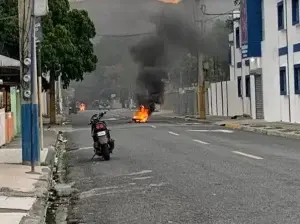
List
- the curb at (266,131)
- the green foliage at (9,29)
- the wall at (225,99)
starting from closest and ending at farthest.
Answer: the curb at (266,131) < the green foliage at (9,29) < the wall at (225,99)

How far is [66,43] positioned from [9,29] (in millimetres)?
3715

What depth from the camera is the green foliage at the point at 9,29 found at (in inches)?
1286

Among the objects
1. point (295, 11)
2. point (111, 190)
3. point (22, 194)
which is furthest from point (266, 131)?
point (22, 194)

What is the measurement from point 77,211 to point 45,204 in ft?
2.94

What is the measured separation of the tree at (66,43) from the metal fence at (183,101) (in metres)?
15.3

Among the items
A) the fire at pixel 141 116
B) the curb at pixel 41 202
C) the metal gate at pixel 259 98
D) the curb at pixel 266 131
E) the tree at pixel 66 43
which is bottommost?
the curb at pixel 41 202

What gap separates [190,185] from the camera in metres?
11.2

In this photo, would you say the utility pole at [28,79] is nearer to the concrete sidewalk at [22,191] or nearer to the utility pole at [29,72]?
the utility pole at [29,72]

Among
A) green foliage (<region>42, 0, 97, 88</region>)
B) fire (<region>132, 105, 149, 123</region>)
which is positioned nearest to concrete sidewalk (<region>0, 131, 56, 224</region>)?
green foliage (<region>42, 0, 97, 88</region>)

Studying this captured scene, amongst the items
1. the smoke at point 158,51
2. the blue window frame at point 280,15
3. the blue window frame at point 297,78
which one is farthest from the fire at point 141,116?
the blue window frame at point 297,78

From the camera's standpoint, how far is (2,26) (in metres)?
33.2

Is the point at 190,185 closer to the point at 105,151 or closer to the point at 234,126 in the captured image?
→ the point at 105,151

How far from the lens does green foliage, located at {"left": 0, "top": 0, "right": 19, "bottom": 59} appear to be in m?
32.7

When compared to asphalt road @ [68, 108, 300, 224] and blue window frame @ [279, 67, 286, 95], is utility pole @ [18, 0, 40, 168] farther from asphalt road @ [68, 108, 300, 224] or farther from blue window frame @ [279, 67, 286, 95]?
blue window frame @ [279, 67, 286, 95]
